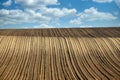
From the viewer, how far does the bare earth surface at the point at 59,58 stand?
73.0ft

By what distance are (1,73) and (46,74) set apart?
4.54 m

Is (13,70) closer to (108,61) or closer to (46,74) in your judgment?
(46,74)

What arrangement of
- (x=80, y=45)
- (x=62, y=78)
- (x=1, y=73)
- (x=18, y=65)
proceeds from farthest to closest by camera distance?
(x=80, y=45)
(x=18, y=65)
(x=1, y=73)
(x=62, y=78)

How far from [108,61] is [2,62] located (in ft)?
38.5

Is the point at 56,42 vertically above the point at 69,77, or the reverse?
the point at 69,77

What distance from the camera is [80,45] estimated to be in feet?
97.6

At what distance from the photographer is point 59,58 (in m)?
26.7

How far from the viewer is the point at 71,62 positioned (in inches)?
1017

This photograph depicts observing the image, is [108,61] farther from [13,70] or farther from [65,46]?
[13,70]

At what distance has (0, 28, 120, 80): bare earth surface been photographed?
2227 centimetres

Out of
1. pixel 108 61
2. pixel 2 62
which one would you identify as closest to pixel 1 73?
pixel 2 62

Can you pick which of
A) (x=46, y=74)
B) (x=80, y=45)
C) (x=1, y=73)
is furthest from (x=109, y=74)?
(x=1, y=73)

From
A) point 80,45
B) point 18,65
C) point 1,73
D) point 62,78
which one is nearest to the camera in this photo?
point 62,78

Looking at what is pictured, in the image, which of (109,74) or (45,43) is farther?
(45,43)
